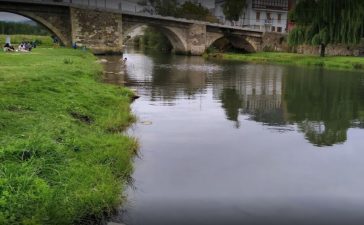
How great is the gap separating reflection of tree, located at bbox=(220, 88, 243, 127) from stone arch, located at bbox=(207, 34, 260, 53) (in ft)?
144

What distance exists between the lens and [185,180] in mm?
8664

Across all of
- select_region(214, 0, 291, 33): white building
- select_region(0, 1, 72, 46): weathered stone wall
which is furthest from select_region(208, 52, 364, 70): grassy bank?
select_region(214, 0, 291, 33): white building

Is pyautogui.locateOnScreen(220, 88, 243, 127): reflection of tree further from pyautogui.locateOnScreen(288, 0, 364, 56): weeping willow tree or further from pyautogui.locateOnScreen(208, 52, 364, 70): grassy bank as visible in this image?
pyautogui.locateOnScreen(208, 52, 364, 70): grassy bank

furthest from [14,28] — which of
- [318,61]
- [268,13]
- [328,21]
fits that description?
[328,21]

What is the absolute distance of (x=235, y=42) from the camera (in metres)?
70.1

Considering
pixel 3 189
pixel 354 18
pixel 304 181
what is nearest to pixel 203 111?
pixel 304 181

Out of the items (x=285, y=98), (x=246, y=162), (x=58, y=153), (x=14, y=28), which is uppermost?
(x=14, y=28)

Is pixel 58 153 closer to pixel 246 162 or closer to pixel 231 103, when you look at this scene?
pixel 246 162

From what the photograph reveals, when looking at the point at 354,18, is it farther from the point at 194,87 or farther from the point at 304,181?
the point at 304,181

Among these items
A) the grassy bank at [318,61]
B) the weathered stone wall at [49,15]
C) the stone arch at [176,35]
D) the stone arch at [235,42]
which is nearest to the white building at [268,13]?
the stone arch at [235,42]

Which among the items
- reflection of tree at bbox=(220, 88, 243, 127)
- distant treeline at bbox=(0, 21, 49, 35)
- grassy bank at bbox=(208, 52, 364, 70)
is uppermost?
distant treeline at bbox=(0, 21, 49, 35)

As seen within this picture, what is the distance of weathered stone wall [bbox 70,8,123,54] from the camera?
175 ft

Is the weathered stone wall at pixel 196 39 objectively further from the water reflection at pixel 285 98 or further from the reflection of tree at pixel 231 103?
the reflection of tree at pixel 231 103

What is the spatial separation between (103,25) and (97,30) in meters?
1.11
